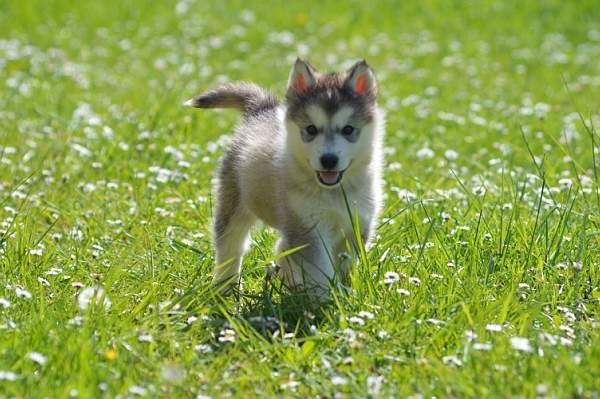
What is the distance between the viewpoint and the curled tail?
572 centimetres

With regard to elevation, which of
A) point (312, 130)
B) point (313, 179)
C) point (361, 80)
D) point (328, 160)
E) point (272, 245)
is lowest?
point (272, 245)

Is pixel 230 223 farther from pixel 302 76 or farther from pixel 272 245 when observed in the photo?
pixel 302 76

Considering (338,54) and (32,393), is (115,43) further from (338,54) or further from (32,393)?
(32,393)

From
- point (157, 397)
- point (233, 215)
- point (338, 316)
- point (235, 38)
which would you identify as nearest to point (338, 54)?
point (235, 38)

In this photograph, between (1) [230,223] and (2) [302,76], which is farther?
(1) [230,223]

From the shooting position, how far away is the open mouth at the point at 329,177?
489 centimetres

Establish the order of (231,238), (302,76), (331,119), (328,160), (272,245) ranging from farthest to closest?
(272,245), (231,238), (302,76), (331,119), (328,160)

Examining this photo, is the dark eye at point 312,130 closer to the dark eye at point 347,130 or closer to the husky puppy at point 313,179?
the husky puppy at point 313,179

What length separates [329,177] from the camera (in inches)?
193

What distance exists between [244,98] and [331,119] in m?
0.97

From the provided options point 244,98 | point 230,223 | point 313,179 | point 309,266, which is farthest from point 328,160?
point 244,98

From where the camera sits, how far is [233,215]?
548cm

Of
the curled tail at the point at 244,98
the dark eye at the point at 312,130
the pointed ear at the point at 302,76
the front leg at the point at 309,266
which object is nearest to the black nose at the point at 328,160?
the dark eye at the point at 312,130

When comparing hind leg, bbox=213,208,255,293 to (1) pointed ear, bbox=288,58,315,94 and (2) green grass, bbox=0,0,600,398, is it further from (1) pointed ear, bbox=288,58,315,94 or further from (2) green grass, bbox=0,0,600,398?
(1) pointed ear, bbox=288,58,315,94
